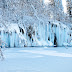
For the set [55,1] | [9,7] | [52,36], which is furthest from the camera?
[55,1]

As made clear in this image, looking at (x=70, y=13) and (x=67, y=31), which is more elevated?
(x=70, y=13)

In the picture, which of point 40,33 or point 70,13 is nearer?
point 40,33

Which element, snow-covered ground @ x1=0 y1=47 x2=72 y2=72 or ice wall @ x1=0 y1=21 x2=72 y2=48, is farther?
ice wall @ x1=0 y1=21 x2=72 y2=48

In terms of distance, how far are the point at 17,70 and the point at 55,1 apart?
1227cm

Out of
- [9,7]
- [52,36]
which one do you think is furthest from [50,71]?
[52,36]

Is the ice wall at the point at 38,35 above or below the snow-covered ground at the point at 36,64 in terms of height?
above

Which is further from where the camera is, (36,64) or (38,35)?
(38,35)

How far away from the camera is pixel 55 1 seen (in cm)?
1388

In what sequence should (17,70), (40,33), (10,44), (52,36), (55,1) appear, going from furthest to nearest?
(55,1) < (52,36) < (40,33) < (10,44) < (17,70)

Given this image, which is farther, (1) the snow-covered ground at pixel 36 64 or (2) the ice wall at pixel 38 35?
(2) the ice wall at pixel 38 35

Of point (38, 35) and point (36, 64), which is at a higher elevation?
point (38, 35)

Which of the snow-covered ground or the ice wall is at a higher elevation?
the ice wall

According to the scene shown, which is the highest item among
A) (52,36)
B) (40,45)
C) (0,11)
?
(0,11)

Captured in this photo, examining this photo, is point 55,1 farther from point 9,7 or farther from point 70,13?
point 9,7
